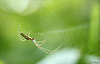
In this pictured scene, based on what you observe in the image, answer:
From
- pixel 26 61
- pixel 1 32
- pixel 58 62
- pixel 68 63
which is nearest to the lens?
pixel 68 63

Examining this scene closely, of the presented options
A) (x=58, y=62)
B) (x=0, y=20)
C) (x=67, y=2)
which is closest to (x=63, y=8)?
(x=67, y=2)

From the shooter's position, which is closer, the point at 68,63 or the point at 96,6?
the point at 68,63

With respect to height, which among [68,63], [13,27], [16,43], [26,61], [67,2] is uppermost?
[67,2]

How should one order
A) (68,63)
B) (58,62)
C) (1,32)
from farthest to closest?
(1,32) → (58,62) → (68,63)

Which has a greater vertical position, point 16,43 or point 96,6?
point 96,6

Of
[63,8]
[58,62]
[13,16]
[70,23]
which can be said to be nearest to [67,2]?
[63,8]

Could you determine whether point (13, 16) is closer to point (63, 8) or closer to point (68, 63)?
point (63, 8)
